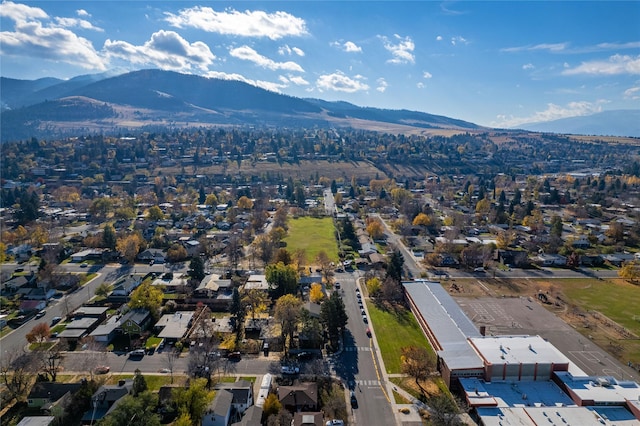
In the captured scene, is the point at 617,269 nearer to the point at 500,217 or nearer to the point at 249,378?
the point at 500,217

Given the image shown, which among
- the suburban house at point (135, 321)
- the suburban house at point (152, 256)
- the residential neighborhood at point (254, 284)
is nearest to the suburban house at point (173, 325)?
the residential neighborhood at point (254, 284)

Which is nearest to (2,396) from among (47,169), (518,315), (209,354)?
(209,354)

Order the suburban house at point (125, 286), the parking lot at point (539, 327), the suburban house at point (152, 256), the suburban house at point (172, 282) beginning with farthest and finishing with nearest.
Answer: the suburban house at point (152, 256)
the suburban house at point (172, 282)
the suburban house at point (125, 286)
the parking lot at point (539, 327)

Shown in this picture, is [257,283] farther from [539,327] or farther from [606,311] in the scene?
[606,311]

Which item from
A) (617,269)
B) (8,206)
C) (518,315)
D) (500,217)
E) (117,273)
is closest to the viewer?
(518,315)

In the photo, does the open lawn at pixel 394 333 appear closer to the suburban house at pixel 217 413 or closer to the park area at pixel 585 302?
the park area at pixel 585 302

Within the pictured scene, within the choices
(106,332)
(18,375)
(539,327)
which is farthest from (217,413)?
(539,327)
